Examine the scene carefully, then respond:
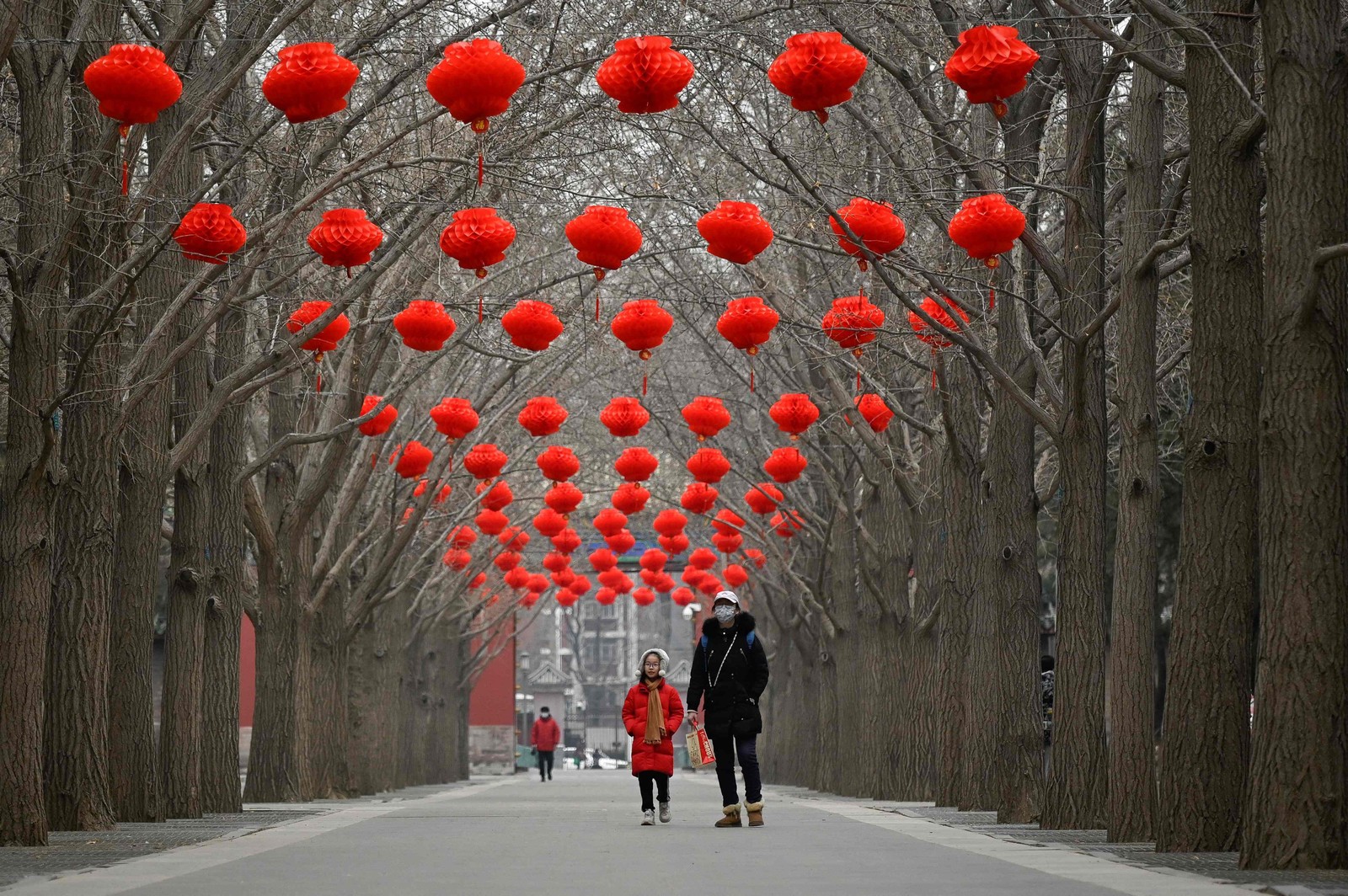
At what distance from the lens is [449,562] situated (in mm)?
33719

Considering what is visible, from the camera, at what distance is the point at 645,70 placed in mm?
12289

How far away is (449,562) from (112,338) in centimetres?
1950

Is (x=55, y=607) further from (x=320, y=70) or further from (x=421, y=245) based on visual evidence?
(x=421, y=245)

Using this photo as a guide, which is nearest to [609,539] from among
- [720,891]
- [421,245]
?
[421,245]

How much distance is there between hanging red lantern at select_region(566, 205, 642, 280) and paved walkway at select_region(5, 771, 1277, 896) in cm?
464

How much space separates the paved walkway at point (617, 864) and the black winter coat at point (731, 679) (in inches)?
37.6

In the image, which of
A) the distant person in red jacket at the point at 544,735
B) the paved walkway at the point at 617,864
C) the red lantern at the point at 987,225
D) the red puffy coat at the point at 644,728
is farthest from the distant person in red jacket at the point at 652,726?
the distant person in red jacket at the point at 544,735

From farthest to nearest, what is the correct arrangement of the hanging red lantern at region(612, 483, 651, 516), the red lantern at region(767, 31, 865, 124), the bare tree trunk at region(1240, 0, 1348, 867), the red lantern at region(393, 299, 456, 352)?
the hanging red lantern at region(612, 483, 651, 516)
the red lantern at region(393, 299, 456, 352)
the red lantern at region(767, 31, 865, 124)
the bare tree trunk at region(1240, 0, 1348, 867)

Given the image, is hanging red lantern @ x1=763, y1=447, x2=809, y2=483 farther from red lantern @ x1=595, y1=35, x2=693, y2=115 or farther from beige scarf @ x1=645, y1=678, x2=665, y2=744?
red lantern @ x1=595, y1=35, x2=693, y2=115

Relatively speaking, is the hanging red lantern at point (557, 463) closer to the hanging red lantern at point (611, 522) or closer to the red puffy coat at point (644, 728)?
the red puffy coat at point (644, 728)

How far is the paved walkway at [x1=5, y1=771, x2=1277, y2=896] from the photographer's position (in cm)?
942

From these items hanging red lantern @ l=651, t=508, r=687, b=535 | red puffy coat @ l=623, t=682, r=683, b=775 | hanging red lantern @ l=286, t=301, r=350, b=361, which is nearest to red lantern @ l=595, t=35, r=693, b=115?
hanging red lantern @ l=286, t=301, r=350, b=361

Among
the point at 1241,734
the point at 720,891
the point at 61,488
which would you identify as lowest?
the point at 720,891

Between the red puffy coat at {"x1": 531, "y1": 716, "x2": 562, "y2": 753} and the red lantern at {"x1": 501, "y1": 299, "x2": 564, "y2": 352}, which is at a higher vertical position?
the red lantern at {"x1": 501, "y1": 299, "x2": 564, "y2": 352}
